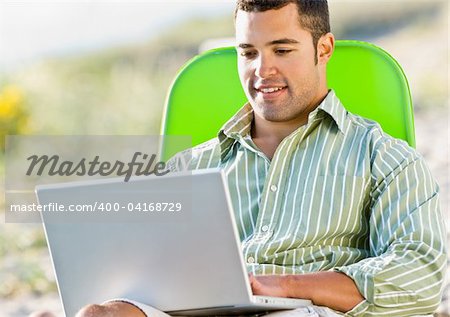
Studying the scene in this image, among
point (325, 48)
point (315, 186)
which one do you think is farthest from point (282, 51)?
point (315, 186)

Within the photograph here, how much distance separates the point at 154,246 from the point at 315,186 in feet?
1.74

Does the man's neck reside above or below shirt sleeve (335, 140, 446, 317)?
above

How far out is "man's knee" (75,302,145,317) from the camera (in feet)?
5.48

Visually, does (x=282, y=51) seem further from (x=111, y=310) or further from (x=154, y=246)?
(x=111, y=310)

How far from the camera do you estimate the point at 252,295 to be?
5.64ft

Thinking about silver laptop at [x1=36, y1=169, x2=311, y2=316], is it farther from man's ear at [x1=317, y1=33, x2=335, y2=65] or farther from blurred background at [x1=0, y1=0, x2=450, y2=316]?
blurred background at [x1=0, y1=0, x2=450, y2=316]

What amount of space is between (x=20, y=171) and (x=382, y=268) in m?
3.72

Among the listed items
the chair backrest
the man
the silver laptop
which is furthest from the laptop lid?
the chair backrest

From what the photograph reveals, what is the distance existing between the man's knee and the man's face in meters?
0.70

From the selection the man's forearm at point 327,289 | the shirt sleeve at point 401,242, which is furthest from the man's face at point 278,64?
the man's forearm at point 327,289

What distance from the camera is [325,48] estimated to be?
233 cm

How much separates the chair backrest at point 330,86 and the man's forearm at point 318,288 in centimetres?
61

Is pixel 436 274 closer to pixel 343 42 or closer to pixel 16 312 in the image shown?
pixel 343 42

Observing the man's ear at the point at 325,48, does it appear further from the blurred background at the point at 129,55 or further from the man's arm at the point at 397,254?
the blurred background at the point at 129,55
